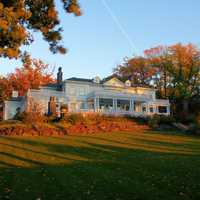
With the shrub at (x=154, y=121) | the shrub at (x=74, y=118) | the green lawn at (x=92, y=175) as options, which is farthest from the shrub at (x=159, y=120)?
the green lawn at (x=92, y=175)

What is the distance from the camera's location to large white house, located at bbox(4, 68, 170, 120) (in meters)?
37.2

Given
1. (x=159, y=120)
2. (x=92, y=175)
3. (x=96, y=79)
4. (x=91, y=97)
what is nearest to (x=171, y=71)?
(x=96, y=79)

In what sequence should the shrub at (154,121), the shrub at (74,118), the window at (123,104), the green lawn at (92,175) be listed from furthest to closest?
1. the window at (123,104)
2. the shrub at (154,121)
3. the shrub at (74,118)
4. the green lawn at (92,175)

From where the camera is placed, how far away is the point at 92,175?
345 inches

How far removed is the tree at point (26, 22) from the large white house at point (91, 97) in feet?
75.1

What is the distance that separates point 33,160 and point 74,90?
91.8ft

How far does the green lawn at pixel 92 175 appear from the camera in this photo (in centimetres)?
670

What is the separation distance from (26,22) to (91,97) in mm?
27035

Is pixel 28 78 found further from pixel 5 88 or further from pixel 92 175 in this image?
pixel 92 175

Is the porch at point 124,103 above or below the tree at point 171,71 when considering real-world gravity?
below

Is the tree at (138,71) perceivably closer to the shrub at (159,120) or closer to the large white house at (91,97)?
the large white house at (91,97)

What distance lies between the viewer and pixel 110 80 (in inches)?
1724

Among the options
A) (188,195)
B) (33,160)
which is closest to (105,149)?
(33,160)

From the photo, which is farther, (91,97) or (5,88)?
(5,88)
